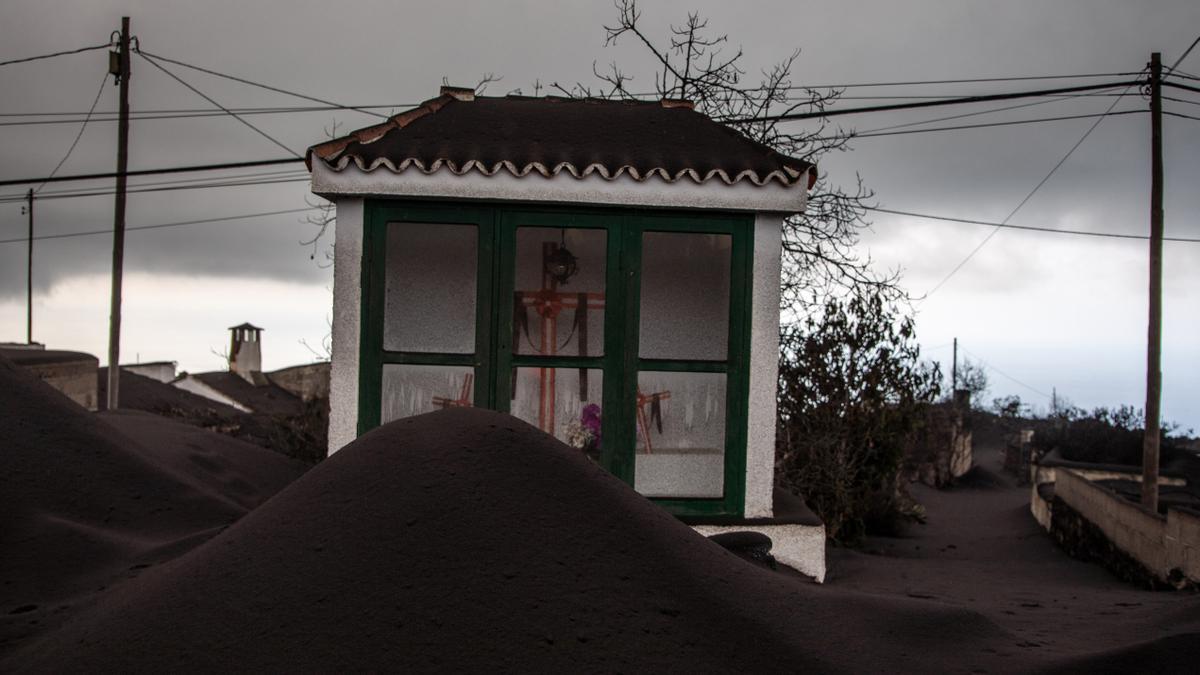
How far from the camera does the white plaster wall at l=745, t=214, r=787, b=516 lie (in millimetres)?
7137

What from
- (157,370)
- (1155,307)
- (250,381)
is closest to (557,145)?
(1155,307)

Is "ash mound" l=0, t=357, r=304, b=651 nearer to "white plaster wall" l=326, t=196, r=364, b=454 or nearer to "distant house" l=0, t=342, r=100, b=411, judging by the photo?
"white plaster wall" l=326, t=196, r=364, b=454

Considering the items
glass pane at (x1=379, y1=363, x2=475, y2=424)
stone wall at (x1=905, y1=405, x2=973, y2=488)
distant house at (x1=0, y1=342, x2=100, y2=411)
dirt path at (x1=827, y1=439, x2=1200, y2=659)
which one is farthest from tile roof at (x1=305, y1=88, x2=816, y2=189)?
stone wall at (x1=905, y1=405, x2=973, y2=488)

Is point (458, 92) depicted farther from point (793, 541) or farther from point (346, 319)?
point (793, 541)

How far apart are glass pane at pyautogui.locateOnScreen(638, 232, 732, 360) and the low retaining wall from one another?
5.36m

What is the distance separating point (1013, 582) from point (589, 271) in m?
6.41

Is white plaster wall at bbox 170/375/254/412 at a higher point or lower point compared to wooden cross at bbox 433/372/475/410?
lower

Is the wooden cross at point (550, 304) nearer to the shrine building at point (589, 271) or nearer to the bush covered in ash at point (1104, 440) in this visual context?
the shrine building at point (589, 271)

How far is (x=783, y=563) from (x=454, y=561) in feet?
12.2

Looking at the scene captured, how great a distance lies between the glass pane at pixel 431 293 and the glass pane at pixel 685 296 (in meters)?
1.40

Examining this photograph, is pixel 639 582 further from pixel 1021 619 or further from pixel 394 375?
pixel 394 375

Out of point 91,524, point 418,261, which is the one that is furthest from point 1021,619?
point 91,524

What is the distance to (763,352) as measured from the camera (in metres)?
7.15

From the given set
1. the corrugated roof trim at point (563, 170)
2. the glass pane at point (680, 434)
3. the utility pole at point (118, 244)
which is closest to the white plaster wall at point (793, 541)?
the glass pane at point (680, 434)
